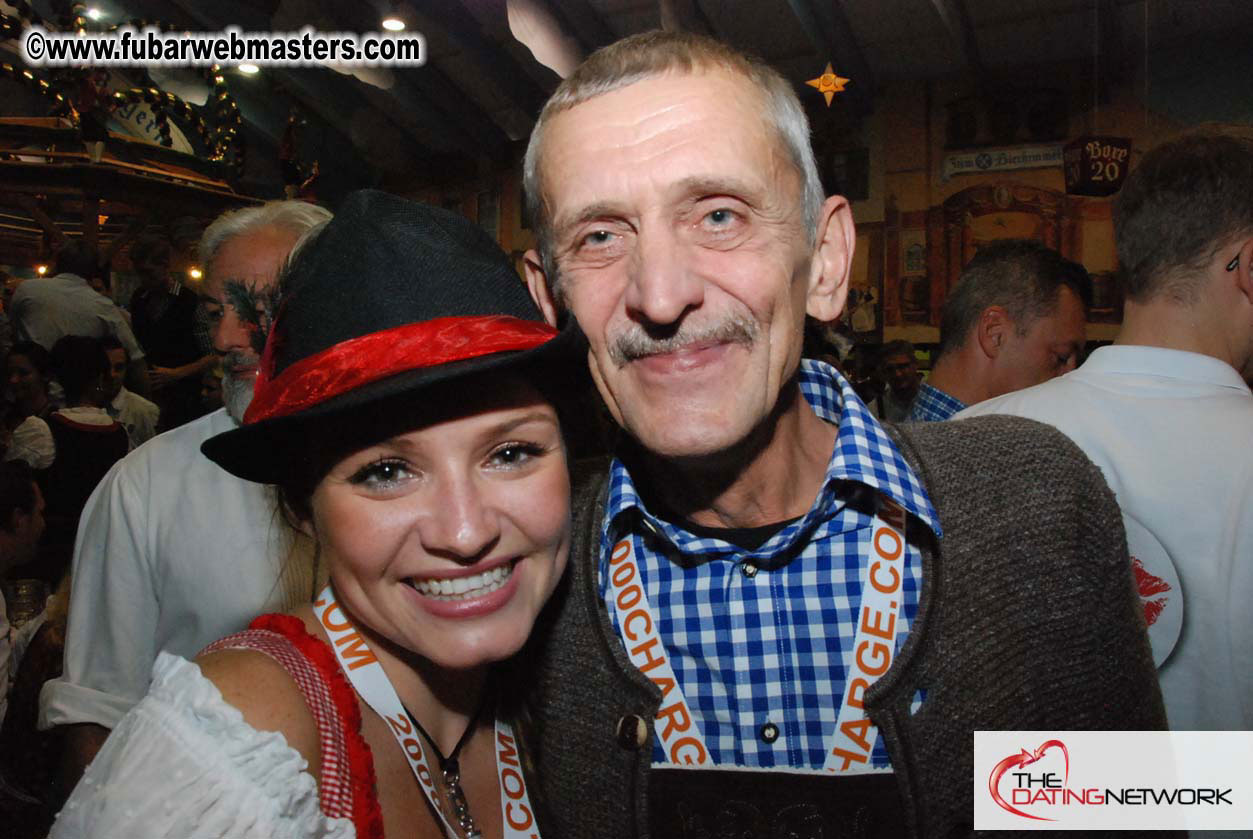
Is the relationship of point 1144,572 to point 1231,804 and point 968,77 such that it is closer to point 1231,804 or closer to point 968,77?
point 1231,804

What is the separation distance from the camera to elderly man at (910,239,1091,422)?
3162 millimetres

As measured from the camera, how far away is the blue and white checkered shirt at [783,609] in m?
1.44

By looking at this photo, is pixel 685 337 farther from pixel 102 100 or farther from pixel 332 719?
pixel 102 100

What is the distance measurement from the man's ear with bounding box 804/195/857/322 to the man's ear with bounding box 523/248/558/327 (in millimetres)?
498

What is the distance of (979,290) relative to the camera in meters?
3.26

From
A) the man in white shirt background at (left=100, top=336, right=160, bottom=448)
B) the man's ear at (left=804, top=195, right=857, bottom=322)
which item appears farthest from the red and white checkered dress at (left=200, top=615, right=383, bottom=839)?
the man in white shirt background at (left=100, top=336, right=160, bottom=448)

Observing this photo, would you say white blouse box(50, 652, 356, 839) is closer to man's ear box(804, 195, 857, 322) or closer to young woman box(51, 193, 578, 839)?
young woman box(51, 193, 578, 839)

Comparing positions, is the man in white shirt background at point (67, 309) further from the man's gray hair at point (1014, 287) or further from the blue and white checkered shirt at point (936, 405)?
the man's gray hair at point (1014, 287)

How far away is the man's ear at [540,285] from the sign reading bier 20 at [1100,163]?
6.16 metres

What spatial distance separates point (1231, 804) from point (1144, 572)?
443 mm

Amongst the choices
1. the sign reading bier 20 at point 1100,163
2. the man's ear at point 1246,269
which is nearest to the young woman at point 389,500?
the man's ear at point 1246,269

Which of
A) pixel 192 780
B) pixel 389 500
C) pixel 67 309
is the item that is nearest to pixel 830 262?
pixel 389 500

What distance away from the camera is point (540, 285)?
1.69m

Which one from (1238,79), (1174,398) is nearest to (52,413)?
(1174,398)
